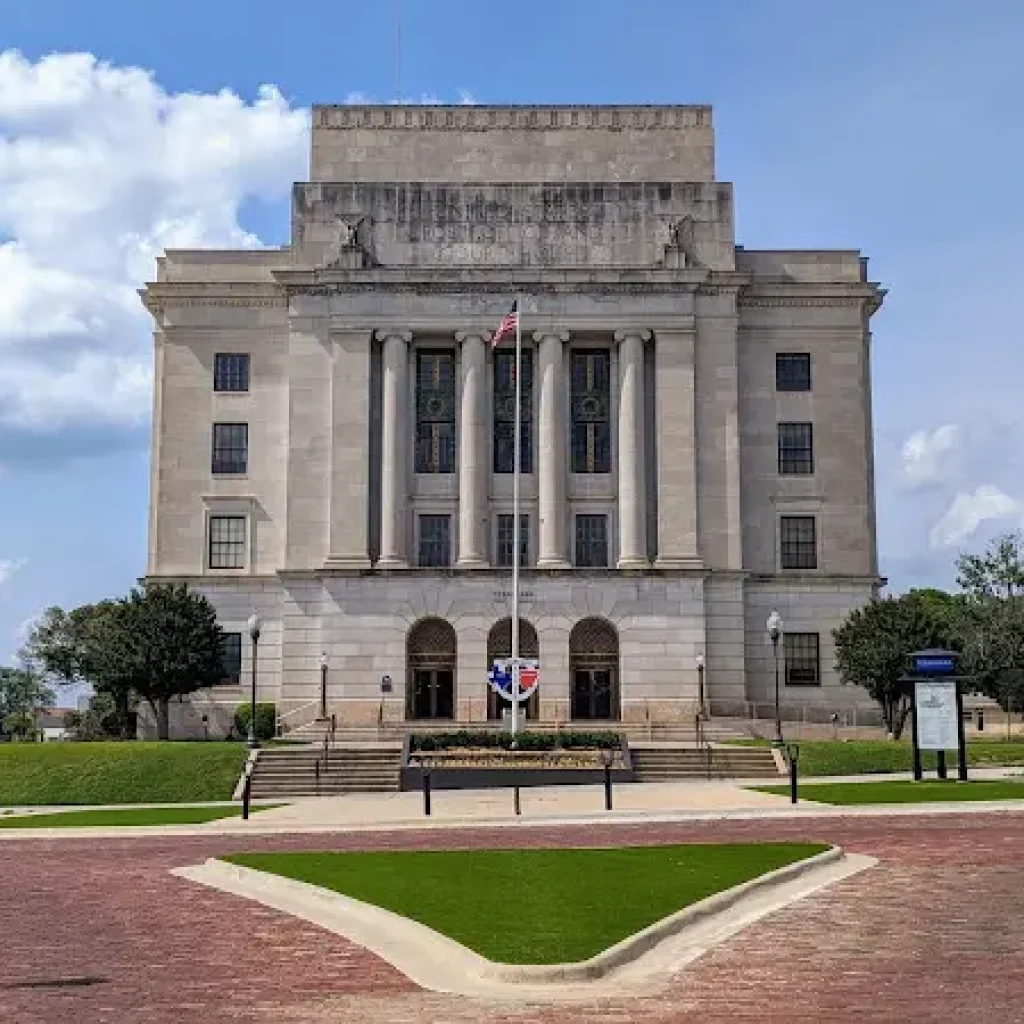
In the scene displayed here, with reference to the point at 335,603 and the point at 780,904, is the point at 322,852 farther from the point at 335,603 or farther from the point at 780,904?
the point at 335,603

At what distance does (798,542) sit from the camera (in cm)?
6606

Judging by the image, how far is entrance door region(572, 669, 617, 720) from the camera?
62719 mm

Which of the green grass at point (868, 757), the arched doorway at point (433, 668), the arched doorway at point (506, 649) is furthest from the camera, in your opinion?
the arched doorway at point (433, 668)

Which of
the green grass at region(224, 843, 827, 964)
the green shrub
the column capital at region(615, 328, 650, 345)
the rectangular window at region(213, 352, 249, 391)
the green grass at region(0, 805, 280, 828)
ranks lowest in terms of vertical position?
the green grass at region(0, 805, 280, 828)

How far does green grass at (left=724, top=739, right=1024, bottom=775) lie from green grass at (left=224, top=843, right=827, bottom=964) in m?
22.4

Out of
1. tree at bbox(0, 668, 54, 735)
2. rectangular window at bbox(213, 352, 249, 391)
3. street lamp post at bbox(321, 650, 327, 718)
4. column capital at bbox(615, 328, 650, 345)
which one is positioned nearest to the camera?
street lamp post at bbox(321, 650, 327, 718)

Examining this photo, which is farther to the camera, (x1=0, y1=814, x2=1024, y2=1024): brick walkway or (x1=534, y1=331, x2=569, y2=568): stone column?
(x1=534, y1=331, x2=569, y2=568): stone column

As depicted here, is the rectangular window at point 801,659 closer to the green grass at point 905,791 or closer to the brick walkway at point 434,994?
the green grass at point 905,791

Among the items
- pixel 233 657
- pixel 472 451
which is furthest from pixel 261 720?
pixel 472 451

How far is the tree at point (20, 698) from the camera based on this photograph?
111 metres

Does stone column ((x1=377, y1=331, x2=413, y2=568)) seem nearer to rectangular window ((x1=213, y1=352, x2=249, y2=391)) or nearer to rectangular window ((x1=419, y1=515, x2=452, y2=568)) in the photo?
rectangular window ((x1=419, y1=515, x2=452, y2=568))

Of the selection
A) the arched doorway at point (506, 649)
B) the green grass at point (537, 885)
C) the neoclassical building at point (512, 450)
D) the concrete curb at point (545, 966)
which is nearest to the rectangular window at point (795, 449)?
the neoclassical building at point (512, 450)

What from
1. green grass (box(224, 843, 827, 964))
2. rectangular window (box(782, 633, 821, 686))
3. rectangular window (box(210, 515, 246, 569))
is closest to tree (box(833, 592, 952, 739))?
rectangular window (box(782, 633, 821, 686))

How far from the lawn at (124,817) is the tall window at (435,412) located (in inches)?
1101
